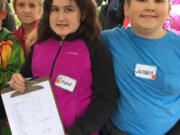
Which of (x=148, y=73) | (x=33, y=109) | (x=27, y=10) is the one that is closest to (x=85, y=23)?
(x=148, y=73)

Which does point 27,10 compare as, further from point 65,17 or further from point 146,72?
point 146,72

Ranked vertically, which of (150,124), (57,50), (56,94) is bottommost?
(150,124)

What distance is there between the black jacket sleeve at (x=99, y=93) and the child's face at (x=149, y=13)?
0.78 feet

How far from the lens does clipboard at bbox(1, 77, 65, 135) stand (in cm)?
102

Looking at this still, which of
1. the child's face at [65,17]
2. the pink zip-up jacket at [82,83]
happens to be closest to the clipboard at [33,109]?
the pink zip-up jacket at [82,83]

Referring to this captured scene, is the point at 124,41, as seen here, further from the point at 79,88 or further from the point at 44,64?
the point at 44,64

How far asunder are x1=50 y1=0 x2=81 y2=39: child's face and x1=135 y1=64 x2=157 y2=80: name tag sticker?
431 millimetres

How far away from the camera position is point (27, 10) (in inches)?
64.2

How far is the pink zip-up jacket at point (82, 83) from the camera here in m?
1.08

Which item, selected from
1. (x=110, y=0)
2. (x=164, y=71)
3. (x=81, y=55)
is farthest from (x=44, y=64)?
(x=110, y=0)

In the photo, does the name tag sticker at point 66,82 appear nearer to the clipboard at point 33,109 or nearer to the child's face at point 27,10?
the clipboard at point 33,109

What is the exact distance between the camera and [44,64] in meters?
1.14

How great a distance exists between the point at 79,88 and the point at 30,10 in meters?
0.92

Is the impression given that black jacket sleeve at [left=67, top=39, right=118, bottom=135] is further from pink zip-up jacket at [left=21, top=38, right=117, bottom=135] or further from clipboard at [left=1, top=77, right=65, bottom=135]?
clipboard at [left=1, top=77, right=65, bottom=135]
